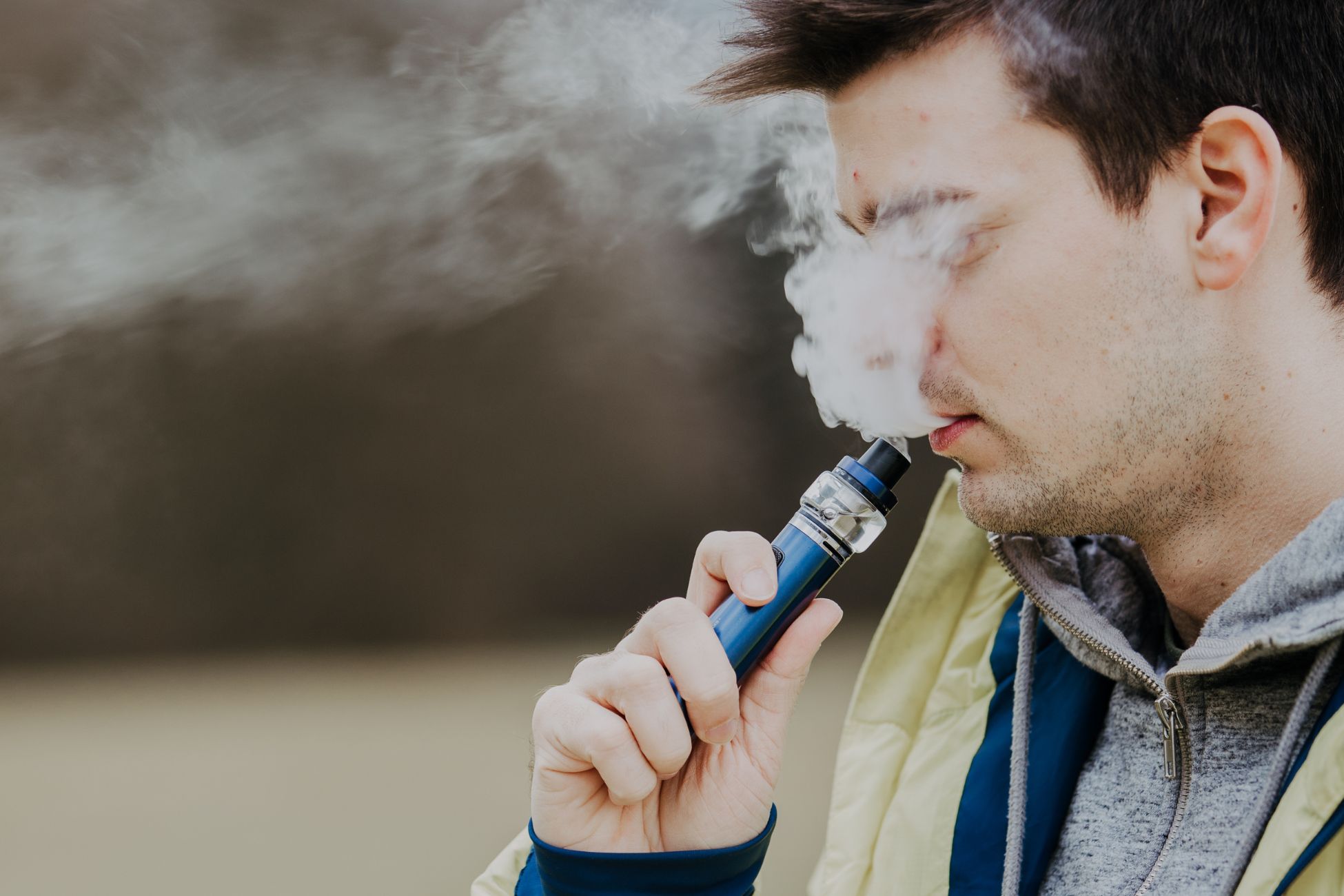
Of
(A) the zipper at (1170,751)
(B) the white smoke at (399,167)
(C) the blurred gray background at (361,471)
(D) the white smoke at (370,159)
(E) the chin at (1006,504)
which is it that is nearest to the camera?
(A) the zipper at (1170,751)

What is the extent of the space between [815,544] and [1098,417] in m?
0.35

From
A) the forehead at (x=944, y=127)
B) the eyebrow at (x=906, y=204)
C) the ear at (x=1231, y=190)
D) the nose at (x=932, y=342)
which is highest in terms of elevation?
the forehead at (x=944, y=127)

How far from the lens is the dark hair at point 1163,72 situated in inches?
44.1

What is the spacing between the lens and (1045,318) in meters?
1.14

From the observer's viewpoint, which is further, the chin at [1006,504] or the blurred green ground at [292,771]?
the blurred green ground at [292,771]

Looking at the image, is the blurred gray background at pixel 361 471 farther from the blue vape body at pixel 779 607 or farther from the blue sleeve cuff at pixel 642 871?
the blue sleeve cuff at pixel 642 871

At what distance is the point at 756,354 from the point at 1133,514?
6.64 ft

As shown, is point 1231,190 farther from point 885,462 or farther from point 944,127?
point 885,462

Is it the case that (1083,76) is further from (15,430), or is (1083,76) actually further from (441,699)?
(15,430)

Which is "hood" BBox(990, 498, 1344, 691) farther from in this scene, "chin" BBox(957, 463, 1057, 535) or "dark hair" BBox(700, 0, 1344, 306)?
"dark hair" BBox(700, 0, 1344, 306)

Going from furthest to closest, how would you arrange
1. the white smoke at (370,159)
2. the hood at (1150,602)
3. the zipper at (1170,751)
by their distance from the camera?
the white smoke at (370,159) → the zipper at (1170,751) → the hood at (1150,602)

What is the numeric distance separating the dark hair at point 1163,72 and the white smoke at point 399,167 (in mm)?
289

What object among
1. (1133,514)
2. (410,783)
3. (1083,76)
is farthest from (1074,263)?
(410,783)

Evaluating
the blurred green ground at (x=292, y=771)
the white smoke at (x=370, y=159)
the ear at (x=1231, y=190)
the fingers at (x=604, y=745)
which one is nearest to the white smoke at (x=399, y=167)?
the white smoke at (x=370, y=159)
